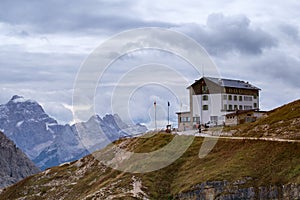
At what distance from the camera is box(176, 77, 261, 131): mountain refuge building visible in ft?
584

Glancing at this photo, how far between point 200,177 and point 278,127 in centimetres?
2824

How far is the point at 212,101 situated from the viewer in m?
180

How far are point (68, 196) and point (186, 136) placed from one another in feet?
103

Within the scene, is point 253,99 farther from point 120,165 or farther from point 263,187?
point 263,187

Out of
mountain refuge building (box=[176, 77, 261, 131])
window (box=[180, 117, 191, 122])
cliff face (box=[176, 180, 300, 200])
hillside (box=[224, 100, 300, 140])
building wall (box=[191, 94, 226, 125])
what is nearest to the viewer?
cliff face (box=[176, 180, 300, 200])

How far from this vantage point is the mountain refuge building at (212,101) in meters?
178

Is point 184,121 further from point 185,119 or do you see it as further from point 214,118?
point 214,118

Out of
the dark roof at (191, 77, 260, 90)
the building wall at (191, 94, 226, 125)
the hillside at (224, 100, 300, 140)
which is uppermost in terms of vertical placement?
the dark roof at (191, 77, 260, 90)

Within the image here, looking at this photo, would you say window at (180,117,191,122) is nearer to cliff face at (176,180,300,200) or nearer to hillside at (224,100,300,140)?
hillside at (224,100,300,140)

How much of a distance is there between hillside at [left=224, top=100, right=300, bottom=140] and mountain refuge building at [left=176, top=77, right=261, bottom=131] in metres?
30.5

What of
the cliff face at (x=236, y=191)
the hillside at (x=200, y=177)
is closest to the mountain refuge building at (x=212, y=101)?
the hillside at (x=200, y=177)

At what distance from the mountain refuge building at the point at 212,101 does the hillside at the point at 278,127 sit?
30.5 m

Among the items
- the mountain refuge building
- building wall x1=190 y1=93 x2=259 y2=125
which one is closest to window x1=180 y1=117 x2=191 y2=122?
the mountain refuge building

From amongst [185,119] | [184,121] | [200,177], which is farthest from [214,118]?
[200,177]
